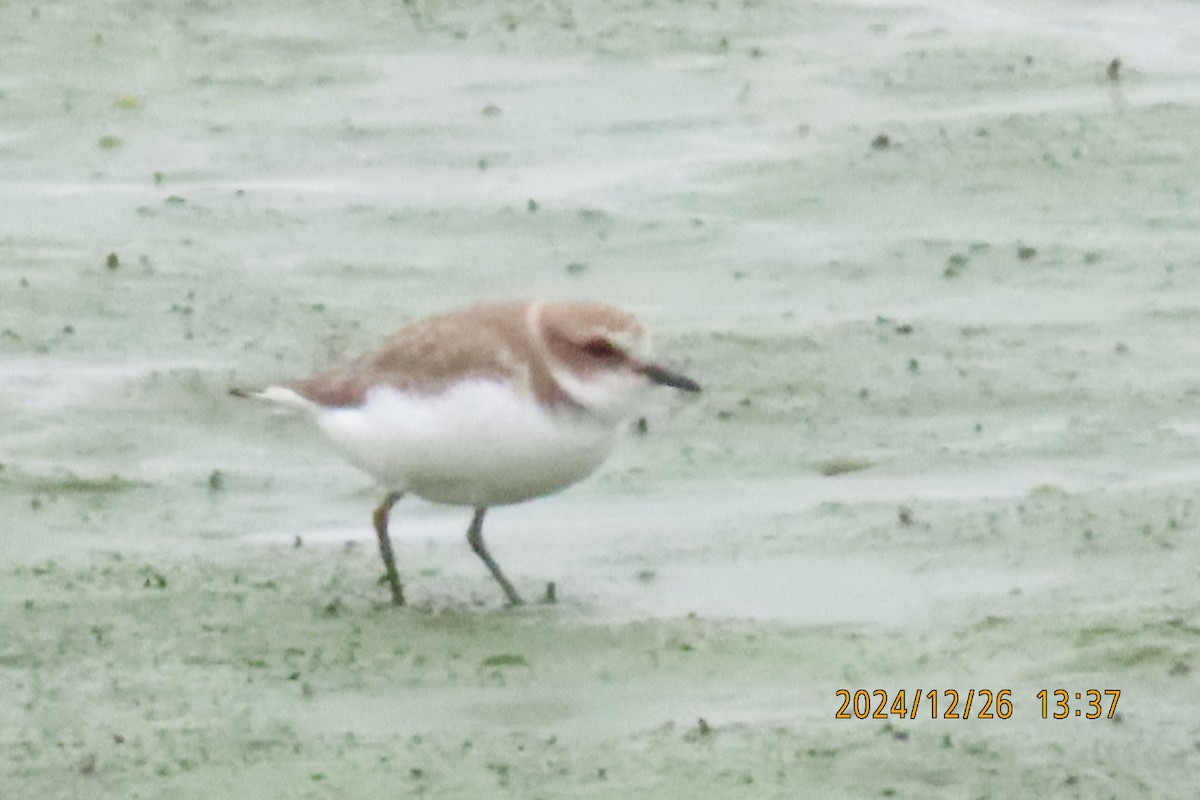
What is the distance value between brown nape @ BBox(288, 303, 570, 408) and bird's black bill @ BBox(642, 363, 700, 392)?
21 centimetres

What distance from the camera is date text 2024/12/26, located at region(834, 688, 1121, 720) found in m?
6.35

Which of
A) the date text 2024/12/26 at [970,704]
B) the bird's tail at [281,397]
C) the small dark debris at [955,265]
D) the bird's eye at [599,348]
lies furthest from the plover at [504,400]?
the small dark debris at [955,265]

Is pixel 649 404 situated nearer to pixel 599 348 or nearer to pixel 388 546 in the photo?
pixel 599 348

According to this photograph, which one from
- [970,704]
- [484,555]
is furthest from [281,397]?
[970,704]

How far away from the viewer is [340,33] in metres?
13.8

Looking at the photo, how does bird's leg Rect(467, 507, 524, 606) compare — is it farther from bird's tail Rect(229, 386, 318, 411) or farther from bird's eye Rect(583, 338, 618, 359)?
bird's eye Rect(583, 338, 618, 359)

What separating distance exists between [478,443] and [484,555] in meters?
0.59

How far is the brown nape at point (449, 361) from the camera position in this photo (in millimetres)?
7185

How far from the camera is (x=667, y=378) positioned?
7117 millimetres

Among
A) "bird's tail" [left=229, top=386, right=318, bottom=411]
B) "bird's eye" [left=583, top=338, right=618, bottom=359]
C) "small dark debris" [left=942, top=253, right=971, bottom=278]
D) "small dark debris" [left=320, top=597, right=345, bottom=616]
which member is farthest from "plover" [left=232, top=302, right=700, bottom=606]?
"small dark debris" [left=942, top=253, right=971, bottom=278]

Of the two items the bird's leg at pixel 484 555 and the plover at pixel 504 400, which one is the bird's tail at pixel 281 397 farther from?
the bird's leg at pixel 484 555

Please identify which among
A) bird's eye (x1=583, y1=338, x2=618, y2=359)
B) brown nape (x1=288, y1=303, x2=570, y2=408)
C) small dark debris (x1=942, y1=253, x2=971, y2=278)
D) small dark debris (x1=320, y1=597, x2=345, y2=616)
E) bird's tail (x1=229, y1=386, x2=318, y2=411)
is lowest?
small dark debris (x1=320, y1=597, x2=345, y2=616)

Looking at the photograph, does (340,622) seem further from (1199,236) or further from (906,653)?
(1199,236)

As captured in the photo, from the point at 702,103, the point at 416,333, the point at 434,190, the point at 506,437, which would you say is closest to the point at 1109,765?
the point at 506,437
